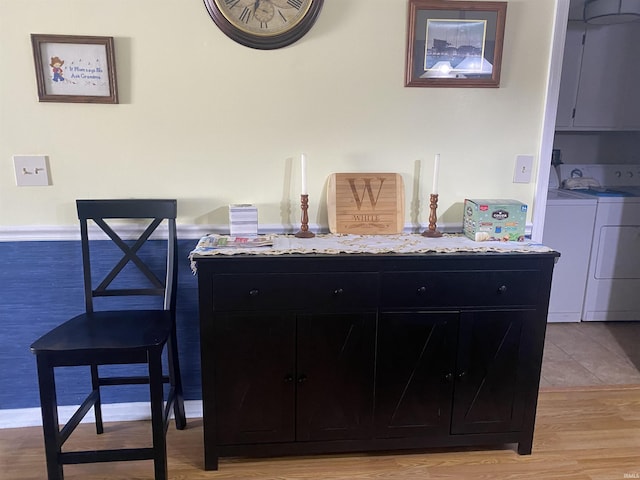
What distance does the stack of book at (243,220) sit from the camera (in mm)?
1877

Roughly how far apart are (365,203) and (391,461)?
1034mm

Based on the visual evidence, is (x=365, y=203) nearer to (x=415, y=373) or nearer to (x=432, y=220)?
(x=432, y=220)

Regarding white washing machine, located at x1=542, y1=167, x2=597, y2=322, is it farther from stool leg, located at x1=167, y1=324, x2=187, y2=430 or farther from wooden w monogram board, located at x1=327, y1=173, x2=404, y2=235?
stool leg, located at x1=167, y1=324, x2=187, y2=430

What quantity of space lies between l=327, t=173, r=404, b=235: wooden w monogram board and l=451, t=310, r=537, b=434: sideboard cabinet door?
0.51 m

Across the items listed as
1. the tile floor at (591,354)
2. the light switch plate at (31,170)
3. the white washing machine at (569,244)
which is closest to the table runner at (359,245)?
the light switch plate at (31,170)

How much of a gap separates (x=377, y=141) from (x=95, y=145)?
3.74 feet

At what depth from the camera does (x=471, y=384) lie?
1.80 m

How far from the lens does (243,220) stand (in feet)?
6.18

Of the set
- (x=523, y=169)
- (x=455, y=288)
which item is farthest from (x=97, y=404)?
(x=523, y=169)

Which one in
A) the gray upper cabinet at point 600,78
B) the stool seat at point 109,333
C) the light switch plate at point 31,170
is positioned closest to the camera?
the stool seat at point 109,333

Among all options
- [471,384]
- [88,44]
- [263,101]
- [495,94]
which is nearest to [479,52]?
[495,94]

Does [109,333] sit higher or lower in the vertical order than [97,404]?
higher

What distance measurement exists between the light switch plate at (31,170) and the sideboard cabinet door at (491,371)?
1.71m

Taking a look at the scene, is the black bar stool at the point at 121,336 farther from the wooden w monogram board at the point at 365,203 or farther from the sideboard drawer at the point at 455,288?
the sideboard drawer at the point at 455,288
